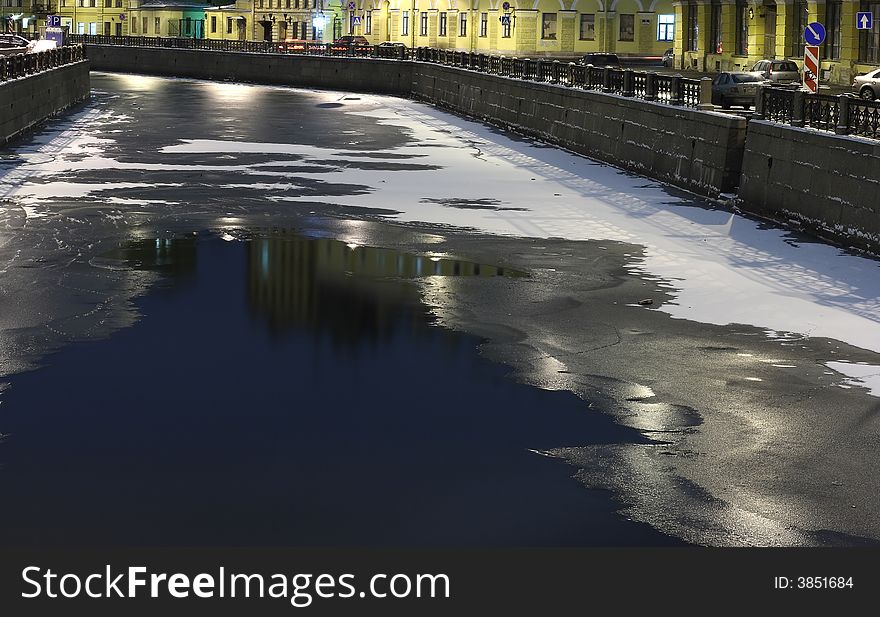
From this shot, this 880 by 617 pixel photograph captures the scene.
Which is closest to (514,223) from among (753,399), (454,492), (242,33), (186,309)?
(186,309)

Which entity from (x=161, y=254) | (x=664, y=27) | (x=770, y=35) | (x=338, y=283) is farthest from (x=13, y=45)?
(x=338, y=283)

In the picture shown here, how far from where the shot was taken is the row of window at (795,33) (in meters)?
58.1

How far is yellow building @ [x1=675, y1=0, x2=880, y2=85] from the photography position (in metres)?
58.8

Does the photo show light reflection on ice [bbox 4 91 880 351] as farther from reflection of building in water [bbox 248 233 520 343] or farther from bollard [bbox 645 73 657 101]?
reflection of building in water [bbox 248 233 520 343]

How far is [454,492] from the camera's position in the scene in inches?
377

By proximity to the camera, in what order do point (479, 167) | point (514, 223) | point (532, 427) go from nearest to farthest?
point (532, 427)
point (514, 223)
point (479, 167)

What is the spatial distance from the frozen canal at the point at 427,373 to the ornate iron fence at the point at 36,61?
14.0 meters

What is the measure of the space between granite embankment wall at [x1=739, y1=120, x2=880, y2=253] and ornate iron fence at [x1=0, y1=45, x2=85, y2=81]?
1991 cm

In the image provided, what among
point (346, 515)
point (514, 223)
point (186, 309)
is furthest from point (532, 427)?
point (514, 223)

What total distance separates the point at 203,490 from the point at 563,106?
97.7 feet

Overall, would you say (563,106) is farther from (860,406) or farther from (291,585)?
(291,585)

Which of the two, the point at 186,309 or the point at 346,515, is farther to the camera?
the point at 186,309

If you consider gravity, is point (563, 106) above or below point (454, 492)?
above

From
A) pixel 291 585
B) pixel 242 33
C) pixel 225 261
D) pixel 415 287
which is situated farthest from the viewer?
pixel 242 33
